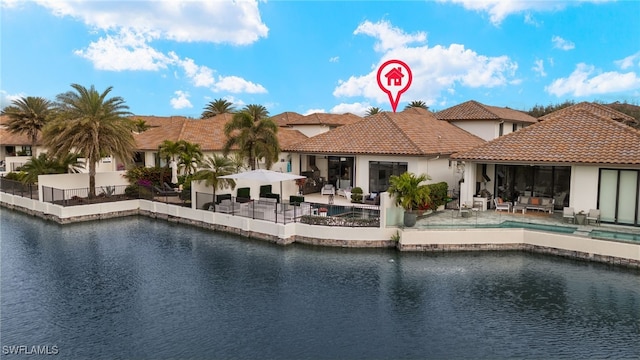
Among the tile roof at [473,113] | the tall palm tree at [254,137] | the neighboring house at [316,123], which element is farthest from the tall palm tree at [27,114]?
the tile roof at [473,113]

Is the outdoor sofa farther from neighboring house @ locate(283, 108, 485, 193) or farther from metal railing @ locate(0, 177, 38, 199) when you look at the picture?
metal railing @ locate(0, 177, 38, 199)

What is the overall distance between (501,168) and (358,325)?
17.6 metres

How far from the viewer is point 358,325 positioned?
13.1 meters

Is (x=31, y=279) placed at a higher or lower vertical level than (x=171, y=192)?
lower

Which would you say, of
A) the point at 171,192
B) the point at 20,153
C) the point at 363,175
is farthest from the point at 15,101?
the point at 363,175

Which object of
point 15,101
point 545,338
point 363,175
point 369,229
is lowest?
Result: point 545,338

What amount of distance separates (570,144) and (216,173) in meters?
18.7

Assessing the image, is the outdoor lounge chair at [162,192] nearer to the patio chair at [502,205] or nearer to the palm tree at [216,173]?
the palm tree at [216,173]

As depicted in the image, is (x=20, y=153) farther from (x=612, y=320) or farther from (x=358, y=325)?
(x=612, y=320)

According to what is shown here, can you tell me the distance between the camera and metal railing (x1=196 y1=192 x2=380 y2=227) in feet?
71.3

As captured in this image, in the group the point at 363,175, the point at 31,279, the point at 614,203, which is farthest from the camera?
the point at 363,175

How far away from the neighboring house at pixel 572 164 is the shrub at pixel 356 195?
236 inches

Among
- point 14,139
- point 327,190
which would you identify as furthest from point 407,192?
point 14,139

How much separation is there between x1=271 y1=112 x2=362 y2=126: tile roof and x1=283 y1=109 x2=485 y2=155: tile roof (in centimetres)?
1550
